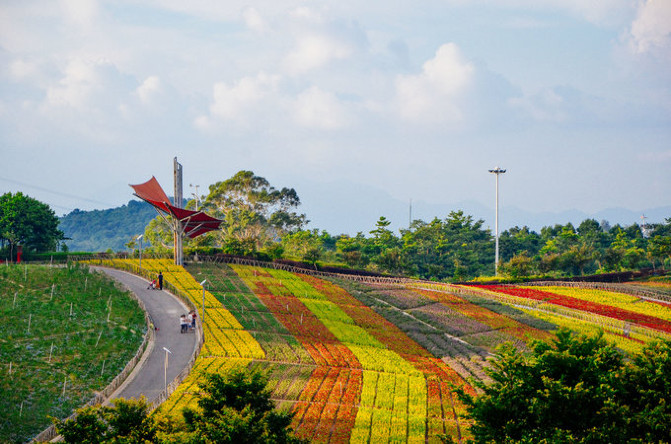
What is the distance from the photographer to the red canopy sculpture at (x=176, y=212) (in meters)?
55.1

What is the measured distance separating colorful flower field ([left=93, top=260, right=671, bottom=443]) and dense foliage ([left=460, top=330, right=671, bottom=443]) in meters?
1.64

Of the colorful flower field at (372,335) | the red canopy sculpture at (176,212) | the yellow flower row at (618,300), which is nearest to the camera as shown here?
the colorful flower field at (372,335)

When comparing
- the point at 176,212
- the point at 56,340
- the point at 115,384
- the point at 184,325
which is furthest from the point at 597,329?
the point at 56,340

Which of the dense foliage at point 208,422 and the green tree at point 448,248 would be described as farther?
the green tree at point 448,248

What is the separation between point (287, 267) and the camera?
65938mm

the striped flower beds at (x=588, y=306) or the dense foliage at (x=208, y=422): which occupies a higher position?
the striped flower beds at (x=588, y=306)

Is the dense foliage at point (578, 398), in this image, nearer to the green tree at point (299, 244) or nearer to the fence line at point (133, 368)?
the fence line at point (133, 368)

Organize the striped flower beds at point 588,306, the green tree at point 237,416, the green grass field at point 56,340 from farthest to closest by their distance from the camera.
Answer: the striped flower beds at point 588,306 < the green grass field at point 56,340 < the green tree at point 237,416

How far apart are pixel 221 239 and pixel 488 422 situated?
7173 centimetres

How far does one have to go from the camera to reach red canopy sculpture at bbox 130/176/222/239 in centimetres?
5511

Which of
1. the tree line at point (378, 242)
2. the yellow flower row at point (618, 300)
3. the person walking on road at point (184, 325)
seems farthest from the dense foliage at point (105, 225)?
the person walking on road at point (184, 325)

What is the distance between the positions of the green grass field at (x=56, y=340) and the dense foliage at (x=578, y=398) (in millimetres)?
19810

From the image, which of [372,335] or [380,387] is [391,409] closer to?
[380,387]

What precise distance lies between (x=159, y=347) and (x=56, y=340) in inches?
237
